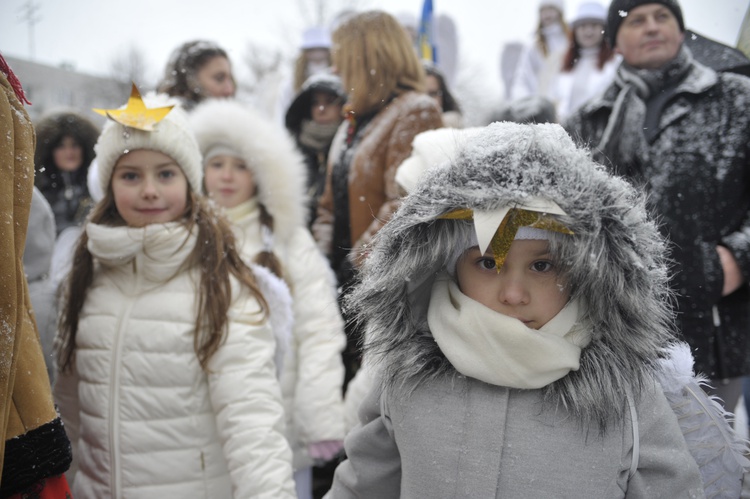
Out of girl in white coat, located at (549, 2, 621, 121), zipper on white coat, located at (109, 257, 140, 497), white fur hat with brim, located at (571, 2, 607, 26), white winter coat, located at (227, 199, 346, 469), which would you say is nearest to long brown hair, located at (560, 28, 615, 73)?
girl in white coat, located at (549, 2, 621, 121)

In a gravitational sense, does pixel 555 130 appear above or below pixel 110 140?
above

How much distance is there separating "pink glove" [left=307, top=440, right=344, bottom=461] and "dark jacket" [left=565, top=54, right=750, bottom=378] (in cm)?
162

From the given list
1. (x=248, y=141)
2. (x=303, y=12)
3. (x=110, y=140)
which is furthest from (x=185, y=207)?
(x=303, y=12)

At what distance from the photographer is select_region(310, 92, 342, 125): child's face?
4.79m

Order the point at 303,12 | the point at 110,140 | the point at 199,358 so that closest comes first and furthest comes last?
the point at 199,358
the point at 110,140
the point at 303,12

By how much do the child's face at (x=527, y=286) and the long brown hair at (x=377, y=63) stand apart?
85.0 inches

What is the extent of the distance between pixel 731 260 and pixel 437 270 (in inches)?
57.8

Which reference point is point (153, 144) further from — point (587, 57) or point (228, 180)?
point (587, 57)

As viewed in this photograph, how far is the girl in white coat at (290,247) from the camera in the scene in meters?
3.12

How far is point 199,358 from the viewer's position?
2.31 meters

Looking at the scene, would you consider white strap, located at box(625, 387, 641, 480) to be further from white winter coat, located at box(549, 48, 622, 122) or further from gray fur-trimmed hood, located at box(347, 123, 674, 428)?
white winter coat, located at box(549, 48, 622, 122)

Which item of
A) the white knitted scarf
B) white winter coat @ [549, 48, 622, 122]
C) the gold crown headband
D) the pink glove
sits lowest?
the pink glove

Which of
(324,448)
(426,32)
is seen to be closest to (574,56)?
(426,32)

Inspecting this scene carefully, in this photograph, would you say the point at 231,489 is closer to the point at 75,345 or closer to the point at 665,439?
the point at 75,345
